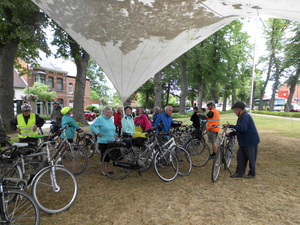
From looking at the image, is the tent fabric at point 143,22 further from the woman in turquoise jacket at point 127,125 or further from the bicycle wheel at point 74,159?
the bicycle wheel at point 74,159

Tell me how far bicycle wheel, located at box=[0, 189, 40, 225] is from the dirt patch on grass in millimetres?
495

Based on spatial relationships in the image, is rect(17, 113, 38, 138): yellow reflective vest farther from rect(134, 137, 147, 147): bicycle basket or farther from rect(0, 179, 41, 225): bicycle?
rect(134, 137, 147, 147): bicycle basket

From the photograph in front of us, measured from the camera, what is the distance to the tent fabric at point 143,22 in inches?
237

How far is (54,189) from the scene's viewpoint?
3.28 metres

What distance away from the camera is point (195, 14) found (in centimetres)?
656

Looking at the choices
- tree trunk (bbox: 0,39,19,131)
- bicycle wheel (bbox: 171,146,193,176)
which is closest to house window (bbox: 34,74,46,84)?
tree trunk (bbox: 0,39,19,131)

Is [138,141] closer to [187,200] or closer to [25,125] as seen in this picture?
[187,200]

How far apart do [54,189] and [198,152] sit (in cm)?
415

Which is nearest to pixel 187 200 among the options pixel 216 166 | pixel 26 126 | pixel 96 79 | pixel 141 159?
pixel 216 166

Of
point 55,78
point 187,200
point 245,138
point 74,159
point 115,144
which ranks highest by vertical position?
point 55,78

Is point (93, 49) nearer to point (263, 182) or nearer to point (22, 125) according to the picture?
point (22, 125)

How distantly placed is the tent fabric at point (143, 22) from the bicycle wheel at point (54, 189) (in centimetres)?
526

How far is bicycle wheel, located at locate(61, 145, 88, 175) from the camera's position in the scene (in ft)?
16.5

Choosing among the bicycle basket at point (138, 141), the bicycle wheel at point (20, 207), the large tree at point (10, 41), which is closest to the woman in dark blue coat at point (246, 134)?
the bicycle basket at point (138, 141)
